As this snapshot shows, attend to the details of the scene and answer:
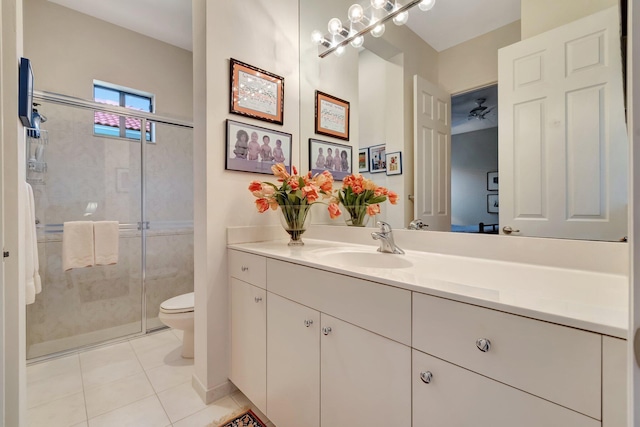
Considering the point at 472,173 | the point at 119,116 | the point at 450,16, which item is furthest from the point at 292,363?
the point at 119,116

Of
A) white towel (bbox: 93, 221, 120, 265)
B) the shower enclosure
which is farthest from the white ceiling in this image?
white towel (bbox: 93, 221, 120, 265)

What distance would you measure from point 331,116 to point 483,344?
1637 mm

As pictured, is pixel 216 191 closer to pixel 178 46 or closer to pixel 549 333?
pixel 549 333

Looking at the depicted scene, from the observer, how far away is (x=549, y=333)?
528mm

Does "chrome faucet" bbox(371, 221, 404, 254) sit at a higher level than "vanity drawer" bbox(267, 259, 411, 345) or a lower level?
higher

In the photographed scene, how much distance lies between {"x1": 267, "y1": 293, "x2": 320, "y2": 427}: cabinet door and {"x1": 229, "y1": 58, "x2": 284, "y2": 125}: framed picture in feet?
3.54

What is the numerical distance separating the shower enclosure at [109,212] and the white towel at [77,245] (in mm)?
206

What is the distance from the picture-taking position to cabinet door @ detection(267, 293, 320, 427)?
1.02m

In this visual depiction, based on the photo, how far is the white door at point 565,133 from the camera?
87cm

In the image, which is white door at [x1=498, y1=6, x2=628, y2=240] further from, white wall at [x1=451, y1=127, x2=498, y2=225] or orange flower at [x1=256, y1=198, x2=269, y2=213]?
orange flower at [x1=256, y1=198, x2=269, y2=213]

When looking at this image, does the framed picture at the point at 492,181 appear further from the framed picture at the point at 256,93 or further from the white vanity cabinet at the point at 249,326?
the framed picture at the point at 256,93

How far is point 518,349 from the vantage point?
0.56m

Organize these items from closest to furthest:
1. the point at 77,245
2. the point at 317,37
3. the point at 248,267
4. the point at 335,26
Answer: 1. the point at 248,267
2. the point at 335,26
3. the point at 317,37
4. the point at 77,245

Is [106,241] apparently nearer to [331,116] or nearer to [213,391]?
[213,391]
